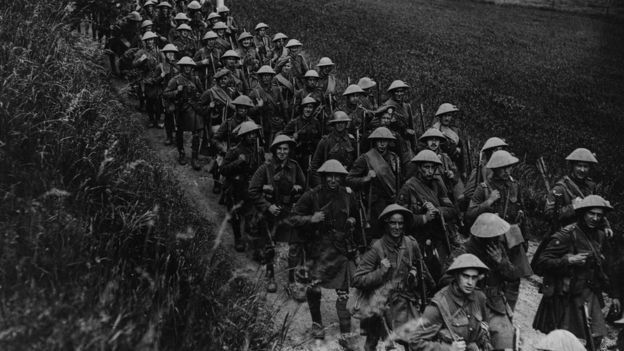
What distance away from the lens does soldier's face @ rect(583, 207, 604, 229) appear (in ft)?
19.1

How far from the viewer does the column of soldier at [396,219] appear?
5.45 m

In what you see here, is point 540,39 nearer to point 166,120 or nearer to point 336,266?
point 166,120

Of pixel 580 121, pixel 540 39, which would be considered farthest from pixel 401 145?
pixel 540 39

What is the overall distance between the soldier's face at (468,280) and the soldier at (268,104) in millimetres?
5821

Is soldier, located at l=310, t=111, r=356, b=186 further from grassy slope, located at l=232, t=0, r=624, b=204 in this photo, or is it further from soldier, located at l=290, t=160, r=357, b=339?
grassy slope, located at l=232, t=0, r=624, b=204

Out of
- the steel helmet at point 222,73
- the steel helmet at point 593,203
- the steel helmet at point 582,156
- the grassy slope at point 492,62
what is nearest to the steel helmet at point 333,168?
the steel helmet at point 593,203

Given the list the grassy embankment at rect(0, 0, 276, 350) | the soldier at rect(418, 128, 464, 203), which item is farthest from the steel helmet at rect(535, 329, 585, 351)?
the soldier at rect(418, 128, 464, 203)

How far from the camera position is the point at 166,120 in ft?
36.1

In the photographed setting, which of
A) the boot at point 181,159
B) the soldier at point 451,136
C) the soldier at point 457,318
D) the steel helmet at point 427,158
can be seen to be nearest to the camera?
the soldier at point 457,318

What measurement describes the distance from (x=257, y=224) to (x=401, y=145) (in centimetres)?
256

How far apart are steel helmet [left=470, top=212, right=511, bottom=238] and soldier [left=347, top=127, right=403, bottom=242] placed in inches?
72.1

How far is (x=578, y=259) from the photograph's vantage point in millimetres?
5676

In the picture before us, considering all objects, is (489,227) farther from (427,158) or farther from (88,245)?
(88,245)

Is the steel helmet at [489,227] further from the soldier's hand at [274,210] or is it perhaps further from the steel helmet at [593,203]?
the soldier's hand at [274,210]
